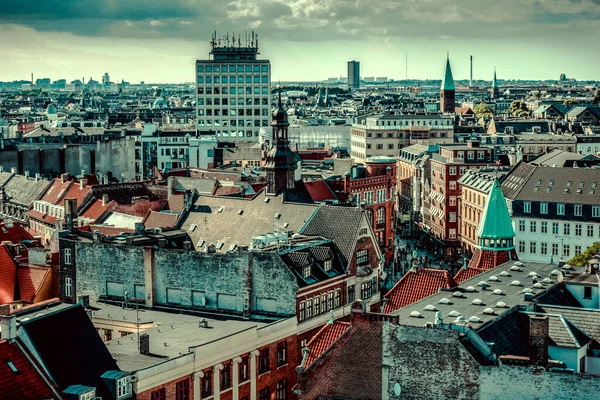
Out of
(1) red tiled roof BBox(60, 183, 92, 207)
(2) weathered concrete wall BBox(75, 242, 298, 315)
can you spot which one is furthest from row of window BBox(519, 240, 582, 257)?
(2) weathered concrete wall BBox(75, 242, 298, 315)

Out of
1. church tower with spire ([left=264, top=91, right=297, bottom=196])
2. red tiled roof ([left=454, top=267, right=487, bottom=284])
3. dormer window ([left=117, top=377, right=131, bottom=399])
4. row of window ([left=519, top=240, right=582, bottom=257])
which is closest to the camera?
A: dormer window ([left=117, top=377, right=131, bottom=399])

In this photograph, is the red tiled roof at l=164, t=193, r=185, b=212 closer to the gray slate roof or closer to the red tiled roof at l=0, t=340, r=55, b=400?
the gray slate roof

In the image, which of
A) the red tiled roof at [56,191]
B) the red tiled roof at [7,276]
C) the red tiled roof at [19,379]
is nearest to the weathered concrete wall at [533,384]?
the red tiled roof at [19,379]

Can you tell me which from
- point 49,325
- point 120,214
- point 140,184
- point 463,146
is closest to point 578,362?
point 49,325

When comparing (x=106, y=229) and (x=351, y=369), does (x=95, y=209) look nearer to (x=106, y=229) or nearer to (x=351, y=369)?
(x=106, y=229)

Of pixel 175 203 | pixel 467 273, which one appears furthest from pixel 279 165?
pixel 467 273
